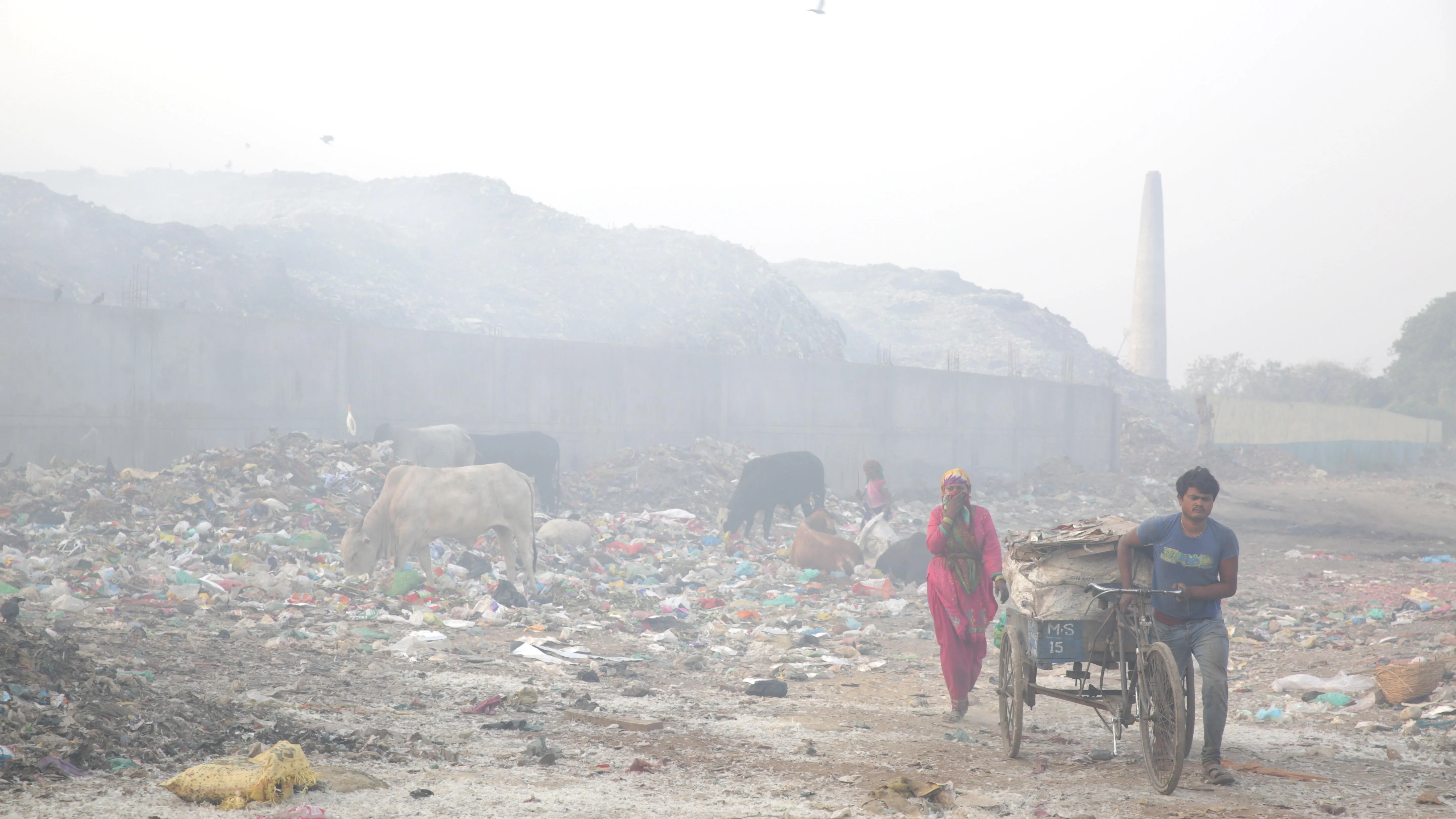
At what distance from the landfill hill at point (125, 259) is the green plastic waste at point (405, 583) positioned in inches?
625

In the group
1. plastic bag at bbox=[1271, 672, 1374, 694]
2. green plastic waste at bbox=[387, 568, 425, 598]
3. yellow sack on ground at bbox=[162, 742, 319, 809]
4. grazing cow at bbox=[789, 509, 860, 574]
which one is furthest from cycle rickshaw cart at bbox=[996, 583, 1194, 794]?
grazing cow at bbox=[789, 509, 860, 574]

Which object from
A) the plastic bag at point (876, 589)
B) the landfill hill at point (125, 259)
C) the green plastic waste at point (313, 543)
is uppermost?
the landfill hill at point (125, 259)

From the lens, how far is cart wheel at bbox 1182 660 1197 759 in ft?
12.0

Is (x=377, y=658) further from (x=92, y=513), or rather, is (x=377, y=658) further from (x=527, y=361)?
(x=527, y=361)

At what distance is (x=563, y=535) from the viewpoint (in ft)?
39.0

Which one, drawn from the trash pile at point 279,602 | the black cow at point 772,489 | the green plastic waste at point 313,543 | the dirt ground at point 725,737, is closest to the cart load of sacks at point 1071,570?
the dirt ground at point 725,737

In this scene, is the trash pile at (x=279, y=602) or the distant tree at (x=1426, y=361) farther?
the distant tree at (x=1426, y=361)

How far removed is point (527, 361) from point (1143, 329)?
1893 inches

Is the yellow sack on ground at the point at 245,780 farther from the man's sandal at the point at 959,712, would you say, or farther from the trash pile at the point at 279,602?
the man's sandal at the point at 959,712

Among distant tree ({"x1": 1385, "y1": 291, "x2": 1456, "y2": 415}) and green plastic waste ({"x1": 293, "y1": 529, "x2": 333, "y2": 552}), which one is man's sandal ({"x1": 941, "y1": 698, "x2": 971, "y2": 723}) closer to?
green plastic waste ({"x1": 293, "y1": 529, "x2": 333, "y2": 552})

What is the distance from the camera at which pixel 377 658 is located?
6.72 m

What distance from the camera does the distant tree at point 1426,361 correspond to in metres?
47.8

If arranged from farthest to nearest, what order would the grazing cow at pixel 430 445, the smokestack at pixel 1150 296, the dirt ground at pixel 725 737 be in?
the smokestack at pixel 1150 296, the grazing cow at pixel 430 445, the dirt ground at pixel 725 737

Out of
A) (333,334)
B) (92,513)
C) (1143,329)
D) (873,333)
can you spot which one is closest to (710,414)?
(333,334)
